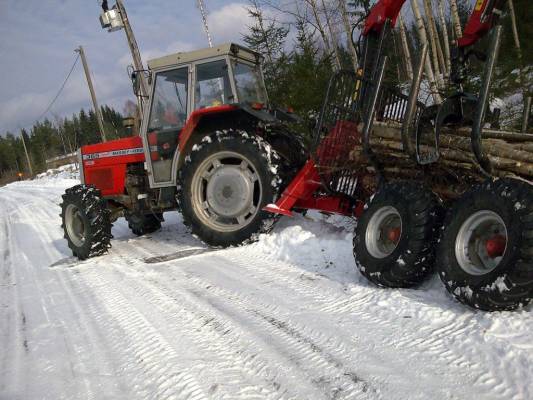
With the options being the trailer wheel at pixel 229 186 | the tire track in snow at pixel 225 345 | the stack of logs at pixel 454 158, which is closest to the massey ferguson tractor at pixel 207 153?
the trailer wheel at pixel 229 186

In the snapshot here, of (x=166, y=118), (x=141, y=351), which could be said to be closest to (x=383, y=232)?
(x=141, y=351)

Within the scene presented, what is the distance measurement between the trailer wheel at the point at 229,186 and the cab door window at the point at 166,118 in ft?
2.08

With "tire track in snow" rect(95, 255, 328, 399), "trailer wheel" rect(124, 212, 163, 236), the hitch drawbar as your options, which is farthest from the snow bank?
"tire track in snow" rect(95, 255, 328, 399)

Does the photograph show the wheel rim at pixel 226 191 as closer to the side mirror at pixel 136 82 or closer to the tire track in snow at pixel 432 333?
the side mirror at pixel 136 82

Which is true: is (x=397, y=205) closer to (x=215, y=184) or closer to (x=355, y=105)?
(x=355, y=105)

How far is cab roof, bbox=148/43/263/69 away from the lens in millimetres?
5676

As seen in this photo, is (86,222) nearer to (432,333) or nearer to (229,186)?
(229,186)

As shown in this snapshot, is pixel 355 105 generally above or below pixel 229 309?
above

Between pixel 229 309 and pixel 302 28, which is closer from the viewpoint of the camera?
pixel 229 309

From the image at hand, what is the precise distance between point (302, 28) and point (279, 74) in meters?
8.75

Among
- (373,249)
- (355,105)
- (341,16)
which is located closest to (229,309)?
(373,249)

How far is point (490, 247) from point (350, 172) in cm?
200

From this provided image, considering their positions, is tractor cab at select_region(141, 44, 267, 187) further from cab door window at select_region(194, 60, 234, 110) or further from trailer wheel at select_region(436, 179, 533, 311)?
trailer wheel at select_region(436, 179, 533, 311)

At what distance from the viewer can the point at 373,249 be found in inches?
142
